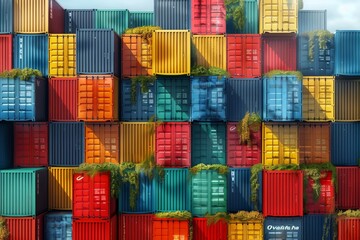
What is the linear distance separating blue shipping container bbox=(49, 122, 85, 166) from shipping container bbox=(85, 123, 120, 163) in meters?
0.76

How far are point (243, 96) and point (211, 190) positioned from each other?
8.11 metres

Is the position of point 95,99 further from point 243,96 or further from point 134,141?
point 243,96

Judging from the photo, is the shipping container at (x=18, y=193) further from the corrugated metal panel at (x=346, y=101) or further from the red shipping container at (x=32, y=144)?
the corrugated metal panel at (x=346, y=101)

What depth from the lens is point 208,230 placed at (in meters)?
25.0

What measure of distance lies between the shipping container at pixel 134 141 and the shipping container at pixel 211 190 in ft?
14.8

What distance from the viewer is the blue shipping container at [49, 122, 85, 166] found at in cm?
2683

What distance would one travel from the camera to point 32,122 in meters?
26.8

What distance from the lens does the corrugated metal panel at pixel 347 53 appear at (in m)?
26.3

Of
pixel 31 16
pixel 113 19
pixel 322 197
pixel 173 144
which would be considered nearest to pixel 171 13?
pixel 113 19

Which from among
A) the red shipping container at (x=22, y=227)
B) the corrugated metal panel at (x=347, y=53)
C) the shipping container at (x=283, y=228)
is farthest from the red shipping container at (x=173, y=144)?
the corrugated metal panel at (x=347, y=53)

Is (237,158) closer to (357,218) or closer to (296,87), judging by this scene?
(296,87)

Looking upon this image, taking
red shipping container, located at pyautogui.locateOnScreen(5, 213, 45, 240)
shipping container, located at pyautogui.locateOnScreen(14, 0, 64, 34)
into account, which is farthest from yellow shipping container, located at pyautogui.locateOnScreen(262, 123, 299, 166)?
shipping container, located at pyautogui.locateOnScreen(14, 0, 64, 34)

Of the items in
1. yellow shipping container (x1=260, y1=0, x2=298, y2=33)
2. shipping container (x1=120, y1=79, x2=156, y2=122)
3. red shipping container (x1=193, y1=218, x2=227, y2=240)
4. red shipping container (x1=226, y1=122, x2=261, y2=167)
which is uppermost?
yellow shipping container (x1=260, y1=0, x2=298, y2=33)

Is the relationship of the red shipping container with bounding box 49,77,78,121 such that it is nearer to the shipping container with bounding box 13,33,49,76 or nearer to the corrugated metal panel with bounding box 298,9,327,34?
the shipping container with bounding box 13,33,49,76
